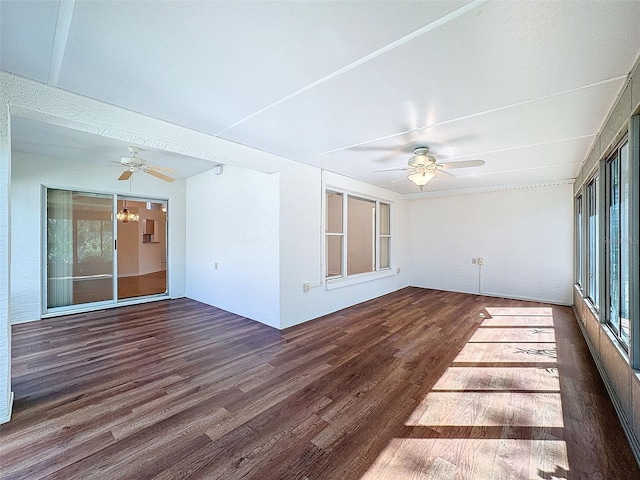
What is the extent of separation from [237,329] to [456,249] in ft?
16.5

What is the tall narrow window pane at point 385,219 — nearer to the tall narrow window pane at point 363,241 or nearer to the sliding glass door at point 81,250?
the tall narrow window pane at point 363,241

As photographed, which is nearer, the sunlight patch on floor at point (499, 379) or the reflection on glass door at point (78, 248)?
the sunlight patch on floor at point (499, 379)

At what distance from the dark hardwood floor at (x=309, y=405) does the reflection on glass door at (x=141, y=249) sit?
8.17ft

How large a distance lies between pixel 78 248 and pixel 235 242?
2778 millimetres

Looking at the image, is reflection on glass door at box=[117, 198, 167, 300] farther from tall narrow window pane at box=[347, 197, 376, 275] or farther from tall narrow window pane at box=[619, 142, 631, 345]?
tall narrow window pane at box=[619, 142, 631, 345]

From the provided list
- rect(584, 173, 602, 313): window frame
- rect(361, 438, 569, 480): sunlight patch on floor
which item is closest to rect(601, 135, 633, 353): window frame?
rect(584, 173, 602, 313): window frame

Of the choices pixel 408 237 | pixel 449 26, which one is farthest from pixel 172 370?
pixel 408 237

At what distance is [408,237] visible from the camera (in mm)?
6918

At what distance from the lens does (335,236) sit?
4.86 metres

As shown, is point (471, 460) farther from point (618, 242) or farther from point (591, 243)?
point (591, 243)

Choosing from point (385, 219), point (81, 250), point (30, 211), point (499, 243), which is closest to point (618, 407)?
point (499, 243)

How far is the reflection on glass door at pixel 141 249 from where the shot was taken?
230 inches

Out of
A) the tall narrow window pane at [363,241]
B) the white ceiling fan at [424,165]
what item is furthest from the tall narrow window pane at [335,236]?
the white ceiling fan at [424,165]

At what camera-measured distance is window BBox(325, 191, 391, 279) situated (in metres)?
4.86
